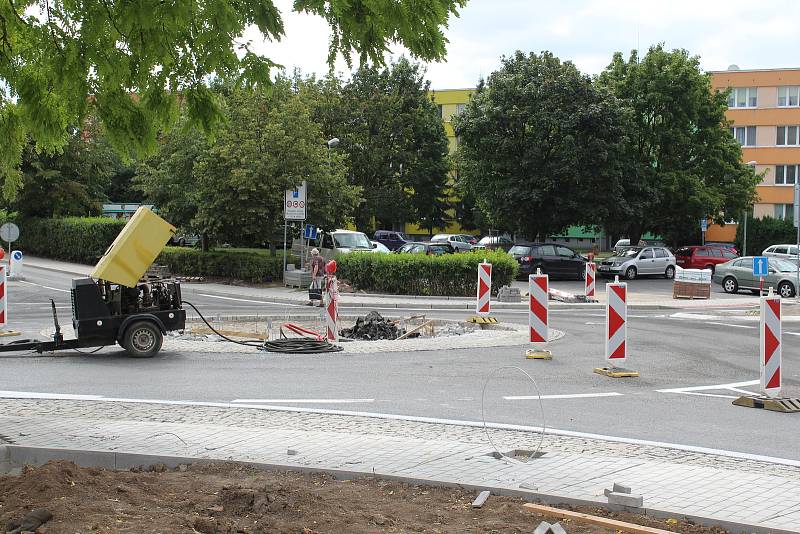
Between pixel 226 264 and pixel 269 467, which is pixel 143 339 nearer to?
pixel 269 467

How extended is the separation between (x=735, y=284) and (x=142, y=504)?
31762mm

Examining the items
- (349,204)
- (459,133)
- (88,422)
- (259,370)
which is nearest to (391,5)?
(88,422)

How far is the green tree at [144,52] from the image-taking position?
586cm

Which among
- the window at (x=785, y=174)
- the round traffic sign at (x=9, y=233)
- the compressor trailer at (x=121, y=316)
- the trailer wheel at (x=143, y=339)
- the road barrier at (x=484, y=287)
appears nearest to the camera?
the compressor trailer at (x=121, y=316)

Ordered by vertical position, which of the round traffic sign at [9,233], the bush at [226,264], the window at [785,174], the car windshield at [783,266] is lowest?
the bush at [226,264]

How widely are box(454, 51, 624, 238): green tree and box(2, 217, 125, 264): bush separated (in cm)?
1870

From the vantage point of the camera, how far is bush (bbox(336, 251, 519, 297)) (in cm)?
2664

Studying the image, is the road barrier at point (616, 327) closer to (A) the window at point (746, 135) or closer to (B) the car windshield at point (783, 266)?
(B) the car windshield at point (783, 266)

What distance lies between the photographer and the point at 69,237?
43875 mm

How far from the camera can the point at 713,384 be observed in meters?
11.4

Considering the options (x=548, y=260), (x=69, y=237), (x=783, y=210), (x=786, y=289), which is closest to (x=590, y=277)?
(x=786, y=289)

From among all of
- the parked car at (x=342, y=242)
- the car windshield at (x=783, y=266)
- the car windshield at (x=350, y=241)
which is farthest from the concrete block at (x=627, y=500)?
the car windshield at (x=350, y=241)

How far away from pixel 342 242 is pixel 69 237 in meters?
17.5

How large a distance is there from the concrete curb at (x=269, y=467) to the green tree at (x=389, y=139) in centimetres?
4746
